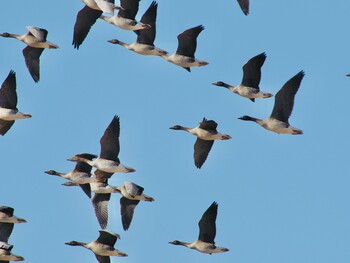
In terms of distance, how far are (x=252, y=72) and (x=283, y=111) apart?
5.42 ft

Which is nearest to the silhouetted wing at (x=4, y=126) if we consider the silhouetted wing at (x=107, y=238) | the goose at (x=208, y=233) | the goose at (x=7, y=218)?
the goose at (x=7, y=218)

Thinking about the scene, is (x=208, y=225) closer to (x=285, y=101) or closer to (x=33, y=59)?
(x=285, y=101)

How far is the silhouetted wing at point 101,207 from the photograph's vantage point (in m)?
39.0

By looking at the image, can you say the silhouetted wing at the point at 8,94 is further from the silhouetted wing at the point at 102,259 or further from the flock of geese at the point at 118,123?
the silhouetted wing at the point at 102,259

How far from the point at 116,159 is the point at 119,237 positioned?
7.34ft

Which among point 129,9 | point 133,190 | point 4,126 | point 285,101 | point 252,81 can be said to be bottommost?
point 133,190

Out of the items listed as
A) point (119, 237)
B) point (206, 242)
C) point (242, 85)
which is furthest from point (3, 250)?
point (242, 85)

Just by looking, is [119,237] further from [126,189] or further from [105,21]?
[105,21]

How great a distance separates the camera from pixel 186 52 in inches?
1521

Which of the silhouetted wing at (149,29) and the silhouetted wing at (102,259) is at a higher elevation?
the silhouetted wing at (149,29)

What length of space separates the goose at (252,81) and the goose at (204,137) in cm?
118

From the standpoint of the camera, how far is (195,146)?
38594mm

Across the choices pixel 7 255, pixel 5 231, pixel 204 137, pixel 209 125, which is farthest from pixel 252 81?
pixel 7 255

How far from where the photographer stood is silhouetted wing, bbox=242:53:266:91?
37625 mm
